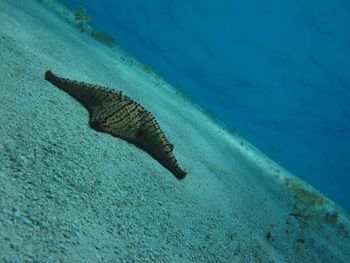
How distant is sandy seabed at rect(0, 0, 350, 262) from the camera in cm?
244

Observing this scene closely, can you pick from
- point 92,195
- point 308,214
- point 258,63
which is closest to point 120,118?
point 92,195

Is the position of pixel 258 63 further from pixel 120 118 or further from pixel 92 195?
pixel 92 195

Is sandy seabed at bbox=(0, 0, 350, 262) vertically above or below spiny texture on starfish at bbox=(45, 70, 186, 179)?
below

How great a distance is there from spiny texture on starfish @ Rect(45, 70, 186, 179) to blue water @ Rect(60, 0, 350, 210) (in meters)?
30.4

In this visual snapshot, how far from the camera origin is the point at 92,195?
121 inches

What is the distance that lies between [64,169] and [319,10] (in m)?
31.2

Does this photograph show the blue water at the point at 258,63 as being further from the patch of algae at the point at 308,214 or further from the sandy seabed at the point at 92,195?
the sandy seabed at the point at 92,195

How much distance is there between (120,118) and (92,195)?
57.4 inches

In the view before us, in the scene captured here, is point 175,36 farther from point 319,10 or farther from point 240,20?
point 319,10

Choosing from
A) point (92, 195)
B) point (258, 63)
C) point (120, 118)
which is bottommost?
point (92, 195)

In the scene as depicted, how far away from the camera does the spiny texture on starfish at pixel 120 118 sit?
13.9ft

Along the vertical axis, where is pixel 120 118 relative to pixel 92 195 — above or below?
above

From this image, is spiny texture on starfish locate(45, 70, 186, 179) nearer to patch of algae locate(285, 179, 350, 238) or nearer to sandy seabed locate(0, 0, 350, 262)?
sandy seabed locate(0, 0, 350, 262)

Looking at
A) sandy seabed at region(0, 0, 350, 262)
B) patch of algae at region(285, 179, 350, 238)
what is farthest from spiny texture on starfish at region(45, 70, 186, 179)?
patch of algae at region(285, 179, 350, 238)
